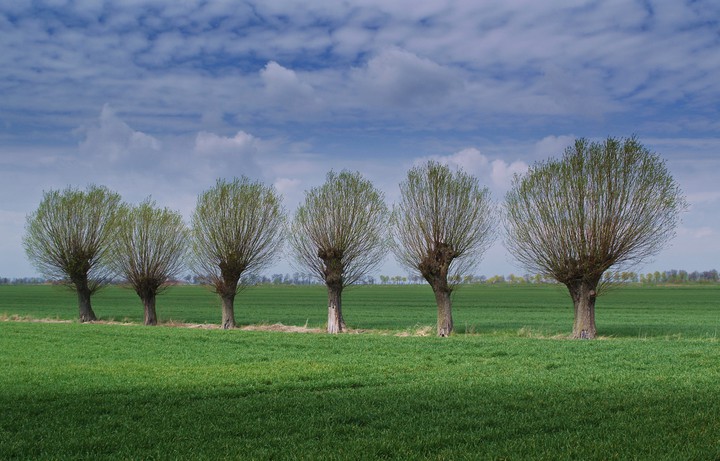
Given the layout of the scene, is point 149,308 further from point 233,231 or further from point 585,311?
point 585,311

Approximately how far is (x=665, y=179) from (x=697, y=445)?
27.5 meters

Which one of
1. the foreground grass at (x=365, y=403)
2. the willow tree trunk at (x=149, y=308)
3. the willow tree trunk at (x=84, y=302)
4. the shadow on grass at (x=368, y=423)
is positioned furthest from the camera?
the willow tree trunk at (x=84, y=302)

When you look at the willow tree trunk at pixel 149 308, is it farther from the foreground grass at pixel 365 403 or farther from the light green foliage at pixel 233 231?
the foreground grass at pixel 365 403

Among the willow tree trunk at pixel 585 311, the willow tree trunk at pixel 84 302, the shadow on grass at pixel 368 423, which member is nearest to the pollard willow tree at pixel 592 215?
the willow tree trunk at pixel 585 311

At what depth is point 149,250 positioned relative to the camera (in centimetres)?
5434

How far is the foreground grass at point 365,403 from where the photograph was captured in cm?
1120

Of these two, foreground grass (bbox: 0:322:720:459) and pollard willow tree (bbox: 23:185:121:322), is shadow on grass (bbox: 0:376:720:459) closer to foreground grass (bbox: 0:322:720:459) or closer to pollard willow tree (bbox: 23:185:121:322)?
foreground grass (bbox: 0:322:720:459)

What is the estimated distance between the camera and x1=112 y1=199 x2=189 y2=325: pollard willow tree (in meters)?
53.7

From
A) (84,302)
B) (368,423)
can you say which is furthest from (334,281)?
(368,423)

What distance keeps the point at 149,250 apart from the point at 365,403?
43.0 m

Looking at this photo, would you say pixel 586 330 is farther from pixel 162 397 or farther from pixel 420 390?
pixel 162 397

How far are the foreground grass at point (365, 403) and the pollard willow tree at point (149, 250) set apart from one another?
86.4 feet

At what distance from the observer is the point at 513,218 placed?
37.9 meters

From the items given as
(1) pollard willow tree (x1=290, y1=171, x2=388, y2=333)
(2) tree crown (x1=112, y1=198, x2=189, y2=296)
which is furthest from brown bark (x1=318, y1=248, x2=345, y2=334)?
(2) tree crown (x1=112, y1=198, x2=189, y2=296)
